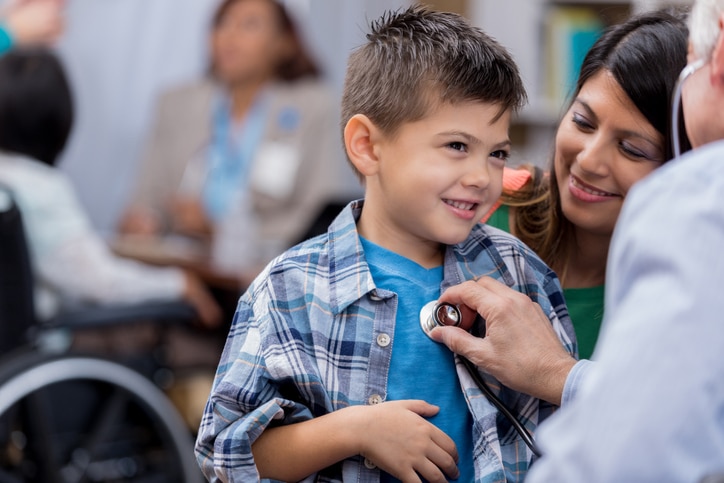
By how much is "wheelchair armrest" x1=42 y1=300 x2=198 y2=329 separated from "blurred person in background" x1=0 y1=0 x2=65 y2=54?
0.98m

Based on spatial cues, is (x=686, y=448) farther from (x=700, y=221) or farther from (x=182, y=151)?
(x=182, y=151)

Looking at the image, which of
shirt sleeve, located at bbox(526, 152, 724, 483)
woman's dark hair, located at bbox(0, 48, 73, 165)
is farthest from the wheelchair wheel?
shirt sleeve, located at bbox(526, 152, 724, 483)

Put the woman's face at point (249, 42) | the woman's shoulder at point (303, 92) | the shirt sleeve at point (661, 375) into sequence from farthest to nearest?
the woman's face at point (249, 42) → the woman's shoulder at point (303, 92) → the shirt sleeve at point (661, 375)

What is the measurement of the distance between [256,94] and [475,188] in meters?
3.01

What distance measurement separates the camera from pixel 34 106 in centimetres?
271

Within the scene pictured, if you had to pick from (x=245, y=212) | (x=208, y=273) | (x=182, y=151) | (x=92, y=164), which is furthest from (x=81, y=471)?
(x=92, y=164)

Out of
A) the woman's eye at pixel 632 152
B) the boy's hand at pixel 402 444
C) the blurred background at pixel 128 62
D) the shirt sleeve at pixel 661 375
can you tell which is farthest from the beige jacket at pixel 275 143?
the shirt sleeve at pixel 661 375

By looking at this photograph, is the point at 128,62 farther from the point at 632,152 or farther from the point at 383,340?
the point at 383,340

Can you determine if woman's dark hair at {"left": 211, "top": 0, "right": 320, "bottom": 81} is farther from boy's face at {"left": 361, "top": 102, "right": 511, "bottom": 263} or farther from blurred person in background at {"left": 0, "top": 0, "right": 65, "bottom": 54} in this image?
boy's face at {"left": 361, "top": 102, "right": 511, "bottom": 263}

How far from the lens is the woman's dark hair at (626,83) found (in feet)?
4.20

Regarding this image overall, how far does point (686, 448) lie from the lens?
680 millimetres

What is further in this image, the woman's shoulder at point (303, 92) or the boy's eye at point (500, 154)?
the woman's shoulder at point (303, 92)

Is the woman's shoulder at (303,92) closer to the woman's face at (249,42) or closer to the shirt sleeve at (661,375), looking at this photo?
the woman's face at (249,42)

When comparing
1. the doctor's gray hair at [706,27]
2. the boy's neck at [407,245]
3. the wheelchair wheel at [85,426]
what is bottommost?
the wheelchair wheel at [85,426]
